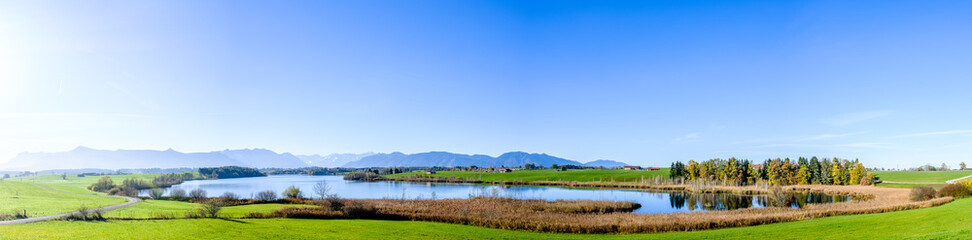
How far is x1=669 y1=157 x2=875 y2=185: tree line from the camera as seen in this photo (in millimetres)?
103312

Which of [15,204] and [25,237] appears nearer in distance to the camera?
[25,237]

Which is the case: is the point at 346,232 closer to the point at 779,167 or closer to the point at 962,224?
the point at 962,224

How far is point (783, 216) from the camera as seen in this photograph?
35281mm

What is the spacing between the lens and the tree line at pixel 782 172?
103 meters

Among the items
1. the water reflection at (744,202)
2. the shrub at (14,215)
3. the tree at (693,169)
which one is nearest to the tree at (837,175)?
the water reflection at (744,202)

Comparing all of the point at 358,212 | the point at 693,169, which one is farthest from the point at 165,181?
the point at 693,169

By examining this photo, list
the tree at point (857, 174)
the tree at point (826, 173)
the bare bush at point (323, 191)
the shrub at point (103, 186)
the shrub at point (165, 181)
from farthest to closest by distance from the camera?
the shrub at point (165, 181) < the tree at point (826, 173) < the tree at point (857, 174) < the shrub at point (103, 186) < the bare bush at point (323, 191)

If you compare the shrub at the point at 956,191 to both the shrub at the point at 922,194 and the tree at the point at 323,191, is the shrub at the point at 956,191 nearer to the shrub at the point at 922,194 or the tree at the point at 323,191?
the shrub at the point at 922,194

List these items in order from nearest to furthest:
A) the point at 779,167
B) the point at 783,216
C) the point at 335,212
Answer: the point at 783,216 → the point at 335,212 → the point at 779,167

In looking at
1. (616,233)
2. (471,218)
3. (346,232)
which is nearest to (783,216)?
(616,233)

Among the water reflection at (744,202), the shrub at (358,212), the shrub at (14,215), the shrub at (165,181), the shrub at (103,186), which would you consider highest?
the shrub at (14,215)

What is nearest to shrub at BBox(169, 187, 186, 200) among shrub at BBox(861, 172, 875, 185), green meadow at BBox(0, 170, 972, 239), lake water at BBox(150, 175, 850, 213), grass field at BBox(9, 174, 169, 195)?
lake water at BBox(150, 175, 850, 213)

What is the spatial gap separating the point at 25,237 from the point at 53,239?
1.44 metres

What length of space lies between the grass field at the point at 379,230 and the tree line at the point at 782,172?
88265 mm
